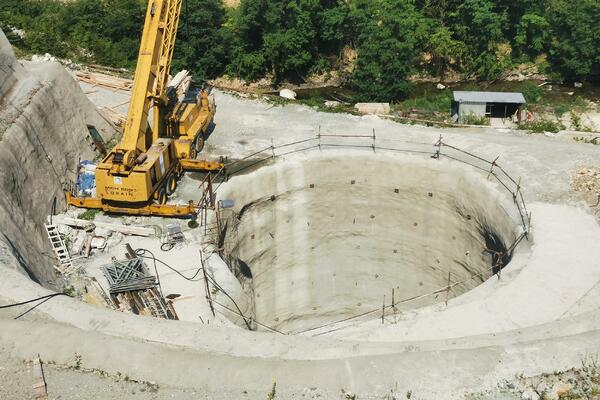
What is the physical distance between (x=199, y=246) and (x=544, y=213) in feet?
42.3

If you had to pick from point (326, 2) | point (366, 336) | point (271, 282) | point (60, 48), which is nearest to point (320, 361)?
point (366, 336)

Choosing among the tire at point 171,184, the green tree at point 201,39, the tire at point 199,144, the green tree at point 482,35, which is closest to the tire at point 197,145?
the tire at point 199,144

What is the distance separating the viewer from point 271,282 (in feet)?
93.0

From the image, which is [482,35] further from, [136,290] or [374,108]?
[136,290]

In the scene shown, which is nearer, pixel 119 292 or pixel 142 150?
pixel 119 292

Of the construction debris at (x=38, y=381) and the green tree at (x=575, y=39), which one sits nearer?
the construction debris at (x=38, y=381)

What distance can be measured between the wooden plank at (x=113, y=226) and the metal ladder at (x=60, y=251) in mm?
546

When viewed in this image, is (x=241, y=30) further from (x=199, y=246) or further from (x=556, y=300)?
(x=556, y=300)

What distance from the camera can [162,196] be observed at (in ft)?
77.2

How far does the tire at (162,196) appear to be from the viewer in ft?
76.2

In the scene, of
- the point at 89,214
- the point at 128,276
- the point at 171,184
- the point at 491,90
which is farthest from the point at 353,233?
the point at 491,90

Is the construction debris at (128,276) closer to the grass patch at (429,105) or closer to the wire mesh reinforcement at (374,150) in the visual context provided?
the wire mesh reinforcement at (374,150)

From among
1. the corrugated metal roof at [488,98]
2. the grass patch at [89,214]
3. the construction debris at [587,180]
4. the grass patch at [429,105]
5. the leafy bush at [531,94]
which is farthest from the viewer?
the leafy bush at [531,94]

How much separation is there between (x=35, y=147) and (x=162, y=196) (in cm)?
519
